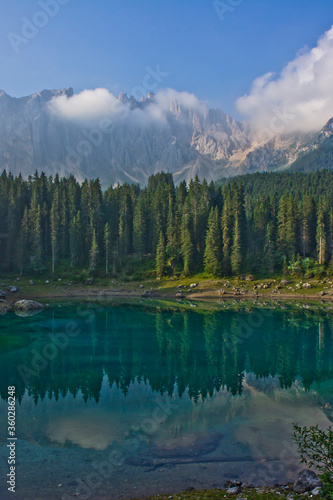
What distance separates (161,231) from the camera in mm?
98062

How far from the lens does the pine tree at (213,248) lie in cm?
9013

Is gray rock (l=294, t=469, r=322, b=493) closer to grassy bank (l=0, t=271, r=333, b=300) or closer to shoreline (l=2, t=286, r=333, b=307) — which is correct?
shoreline (l=2, t=286, r=333, b=307)

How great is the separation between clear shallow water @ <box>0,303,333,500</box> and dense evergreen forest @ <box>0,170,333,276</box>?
4527 cm

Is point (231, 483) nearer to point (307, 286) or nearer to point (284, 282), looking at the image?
point (307, 286)

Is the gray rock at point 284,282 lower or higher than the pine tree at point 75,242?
lower

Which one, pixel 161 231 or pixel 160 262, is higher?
pixel 161 231

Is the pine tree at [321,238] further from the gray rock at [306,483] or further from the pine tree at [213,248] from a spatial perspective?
the gray rock at [306,483]

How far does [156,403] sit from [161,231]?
3025 inches

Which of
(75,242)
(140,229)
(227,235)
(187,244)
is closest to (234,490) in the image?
(187,244)

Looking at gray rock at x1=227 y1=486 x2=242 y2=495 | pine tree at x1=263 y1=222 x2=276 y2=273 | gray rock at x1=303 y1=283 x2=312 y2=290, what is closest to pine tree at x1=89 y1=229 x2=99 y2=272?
pine tree at x1=263 y1=222 x2=276 y2=273

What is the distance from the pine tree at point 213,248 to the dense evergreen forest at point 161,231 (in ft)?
0.90

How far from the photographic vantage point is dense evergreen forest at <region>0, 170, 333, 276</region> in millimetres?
92562

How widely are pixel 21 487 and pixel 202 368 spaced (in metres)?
20.2

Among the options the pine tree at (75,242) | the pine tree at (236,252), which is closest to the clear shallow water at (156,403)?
the pine tree at (236,252)
